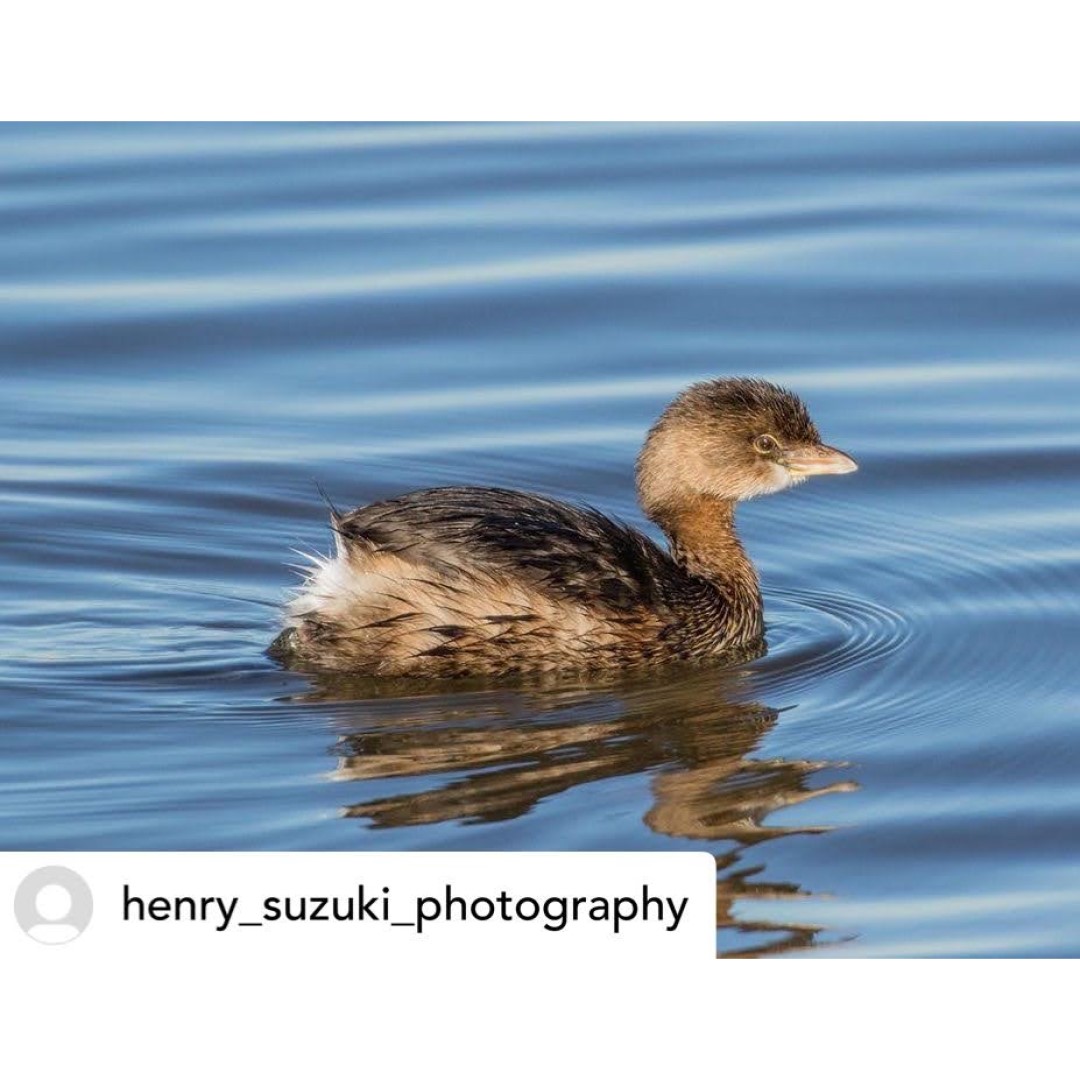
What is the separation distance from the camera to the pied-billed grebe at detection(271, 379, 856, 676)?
739 cm

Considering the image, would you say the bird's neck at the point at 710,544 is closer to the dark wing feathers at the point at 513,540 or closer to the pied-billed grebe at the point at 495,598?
the pied-billed grebe at the point at 495,598

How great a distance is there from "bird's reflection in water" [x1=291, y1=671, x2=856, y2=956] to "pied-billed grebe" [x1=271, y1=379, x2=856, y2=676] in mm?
129

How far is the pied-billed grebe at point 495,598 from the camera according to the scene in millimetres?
7391

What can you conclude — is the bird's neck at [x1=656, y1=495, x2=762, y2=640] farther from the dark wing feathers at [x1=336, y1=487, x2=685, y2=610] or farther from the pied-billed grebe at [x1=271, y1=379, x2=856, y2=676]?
the dark wing feathers at [x1=336, y1=487, x2=685, y2=610]

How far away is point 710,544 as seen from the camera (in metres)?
8.21

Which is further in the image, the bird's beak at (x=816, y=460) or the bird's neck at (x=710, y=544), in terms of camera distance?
the bird's beak at (x=816, y=460)

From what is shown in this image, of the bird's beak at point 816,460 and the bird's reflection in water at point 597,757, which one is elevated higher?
the bird's beak at point 816,460

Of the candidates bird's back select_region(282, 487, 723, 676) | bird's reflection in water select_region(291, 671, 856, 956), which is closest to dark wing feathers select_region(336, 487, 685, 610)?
bird's back select_region(282, 487, 723, 676)

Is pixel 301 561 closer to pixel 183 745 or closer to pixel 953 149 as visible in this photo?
pixel 183 745

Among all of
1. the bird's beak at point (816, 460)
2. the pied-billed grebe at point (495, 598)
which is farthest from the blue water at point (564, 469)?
the bird's beak at point (816, 460)

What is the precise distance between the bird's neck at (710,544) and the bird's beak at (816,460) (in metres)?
0.26

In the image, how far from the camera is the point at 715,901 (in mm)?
5852

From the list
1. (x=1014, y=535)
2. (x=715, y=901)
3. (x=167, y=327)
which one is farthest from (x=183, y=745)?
(x=167, y=327)

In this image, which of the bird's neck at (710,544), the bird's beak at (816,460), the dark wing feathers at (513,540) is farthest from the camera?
the bird's beak at (816,460)
